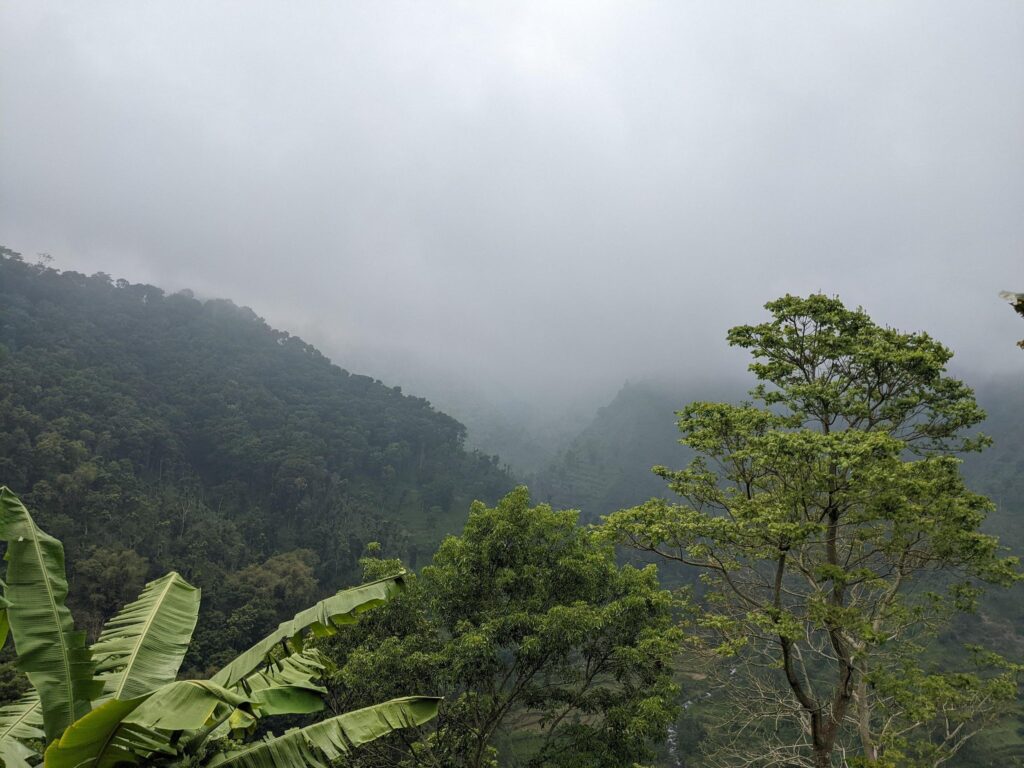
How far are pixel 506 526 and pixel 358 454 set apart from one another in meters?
70.7

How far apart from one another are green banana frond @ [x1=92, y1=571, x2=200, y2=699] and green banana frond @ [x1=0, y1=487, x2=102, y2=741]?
202 mm

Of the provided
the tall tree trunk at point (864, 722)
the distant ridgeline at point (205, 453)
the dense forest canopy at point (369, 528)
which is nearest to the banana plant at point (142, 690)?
the dense forest canopy at point (369, 528)

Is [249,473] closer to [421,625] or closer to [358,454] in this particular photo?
[358,454]

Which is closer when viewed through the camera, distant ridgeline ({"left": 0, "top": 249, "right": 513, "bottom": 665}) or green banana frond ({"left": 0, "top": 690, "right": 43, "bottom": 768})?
green banana frond ({"left": 0, "top": 690, "right": 43, "bottom": 768})

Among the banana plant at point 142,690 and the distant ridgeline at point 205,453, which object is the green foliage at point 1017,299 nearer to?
the banana plant at point 142,690

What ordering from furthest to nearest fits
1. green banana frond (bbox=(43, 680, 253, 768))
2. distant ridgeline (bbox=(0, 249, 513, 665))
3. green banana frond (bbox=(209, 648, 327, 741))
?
distant ridgeline (bbox=(0, 249, 513, 665)) < green banana frond (bbox=(209, 648, 327, 741)) < green banana frond (bbox=(43, 680, 253, 768))

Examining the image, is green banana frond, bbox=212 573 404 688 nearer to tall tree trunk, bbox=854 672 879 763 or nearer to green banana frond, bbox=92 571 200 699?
green banana frond, bbox=92 571 200 699

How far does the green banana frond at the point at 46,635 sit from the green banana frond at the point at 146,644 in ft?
0.66

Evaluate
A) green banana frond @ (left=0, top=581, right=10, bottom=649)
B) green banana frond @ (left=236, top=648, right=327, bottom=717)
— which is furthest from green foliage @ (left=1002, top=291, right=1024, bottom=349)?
green banana frond @ (left=0, top=581, right=10, bottom=649)

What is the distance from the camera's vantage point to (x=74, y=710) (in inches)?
150

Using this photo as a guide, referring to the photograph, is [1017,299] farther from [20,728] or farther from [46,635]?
[20,728]

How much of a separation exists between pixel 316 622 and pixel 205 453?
7206 cm

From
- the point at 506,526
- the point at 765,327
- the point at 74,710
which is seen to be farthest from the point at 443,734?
the point at 765,327

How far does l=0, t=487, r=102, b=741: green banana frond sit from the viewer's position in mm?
3703
